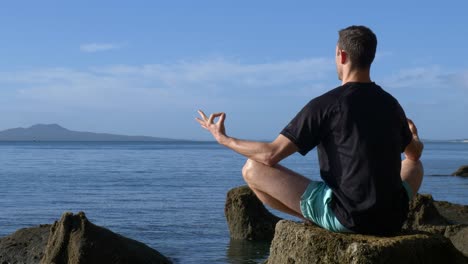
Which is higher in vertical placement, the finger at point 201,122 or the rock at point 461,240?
the finger at point 201,122

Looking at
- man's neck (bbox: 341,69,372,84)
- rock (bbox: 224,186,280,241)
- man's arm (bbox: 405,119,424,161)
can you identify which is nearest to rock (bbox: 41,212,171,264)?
rock (bbox: 224,186,280,241)

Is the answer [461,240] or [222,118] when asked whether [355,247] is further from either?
[461,240]

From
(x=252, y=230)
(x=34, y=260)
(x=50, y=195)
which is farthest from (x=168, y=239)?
(x=50, y=195)

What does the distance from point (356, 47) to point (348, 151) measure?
82cm

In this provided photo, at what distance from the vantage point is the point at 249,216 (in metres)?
19.0

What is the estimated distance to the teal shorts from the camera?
21.2ft

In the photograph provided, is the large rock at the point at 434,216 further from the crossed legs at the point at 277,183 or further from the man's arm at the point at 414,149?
the crossed legs at the point at 277,183

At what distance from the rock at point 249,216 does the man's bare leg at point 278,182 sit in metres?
12.1

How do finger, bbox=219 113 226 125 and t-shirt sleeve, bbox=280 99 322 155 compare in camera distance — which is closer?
t-shirt sleeve, bbox=280 99 322 155

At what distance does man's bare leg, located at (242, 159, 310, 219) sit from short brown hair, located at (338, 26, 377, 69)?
1056mm

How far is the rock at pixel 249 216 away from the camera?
1875cm

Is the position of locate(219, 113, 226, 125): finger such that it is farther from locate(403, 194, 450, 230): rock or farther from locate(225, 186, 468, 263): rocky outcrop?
locate(403, 194, 450, 230): rock

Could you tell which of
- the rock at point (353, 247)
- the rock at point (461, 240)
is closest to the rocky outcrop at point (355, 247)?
the rock at point (353, 247)

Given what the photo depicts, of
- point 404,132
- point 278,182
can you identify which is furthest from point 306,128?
point 404,132
